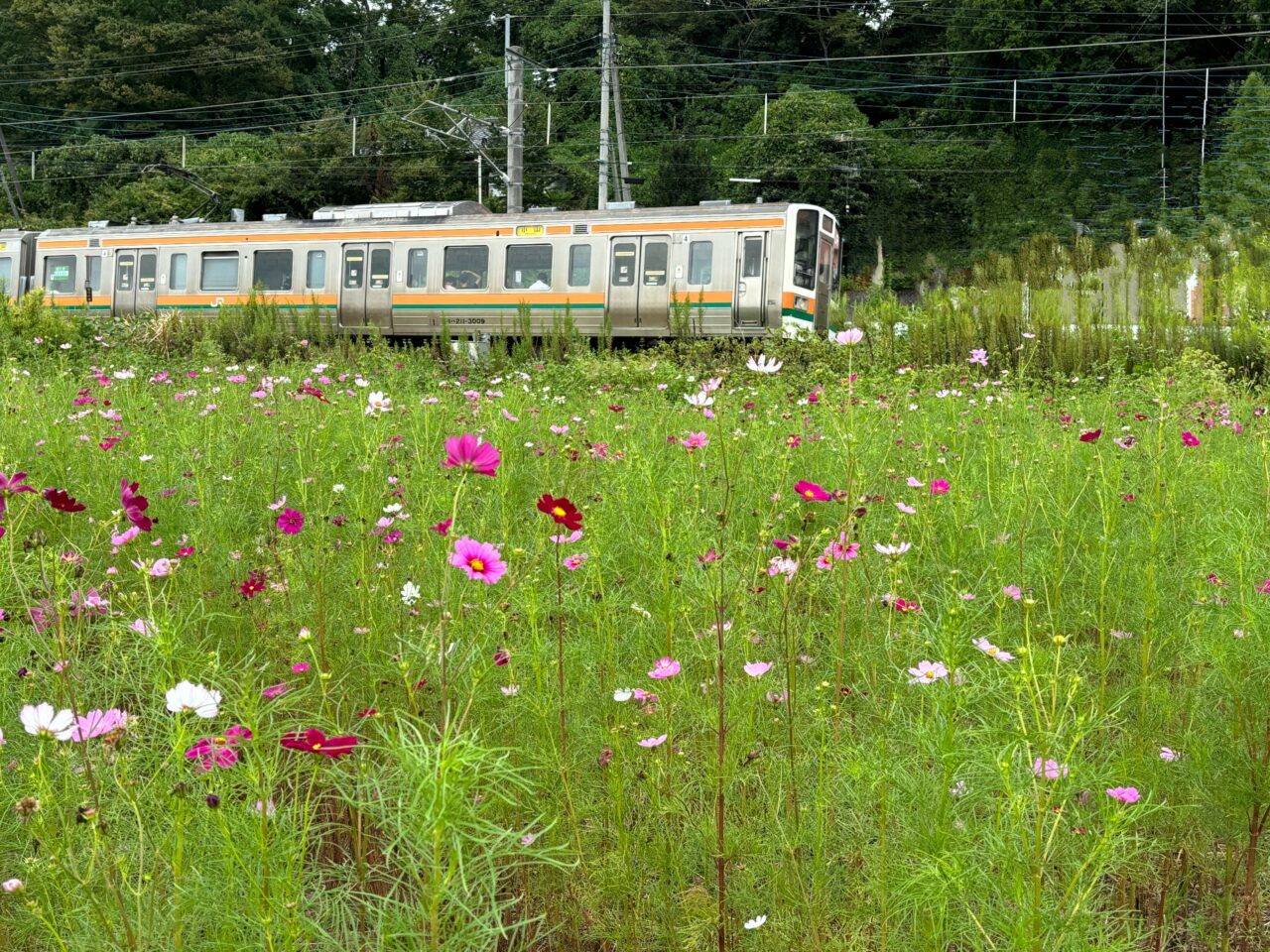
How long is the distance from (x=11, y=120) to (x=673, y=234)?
3464 centimetres

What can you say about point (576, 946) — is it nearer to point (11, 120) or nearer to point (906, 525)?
point (906, 525)

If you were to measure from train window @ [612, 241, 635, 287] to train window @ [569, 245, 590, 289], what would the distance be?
1.36ft

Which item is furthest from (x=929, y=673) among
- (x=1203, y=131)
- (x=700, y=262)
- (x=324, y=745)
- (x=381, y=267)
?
(x=1203, y=131)

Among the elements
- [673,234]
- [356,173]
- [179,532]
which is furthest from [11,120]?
[179,532]

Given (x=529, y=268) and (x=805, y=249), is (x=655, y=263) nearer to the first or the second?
(x=529, y=268)

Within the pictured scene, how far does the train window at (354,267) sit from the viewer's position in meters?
16.3

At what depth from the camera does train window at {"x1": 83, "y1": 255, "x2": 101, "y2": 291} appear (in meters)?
18.2

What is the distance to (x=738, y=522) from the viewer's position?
3299mm

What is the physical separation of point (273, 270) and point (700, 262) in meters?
6.80

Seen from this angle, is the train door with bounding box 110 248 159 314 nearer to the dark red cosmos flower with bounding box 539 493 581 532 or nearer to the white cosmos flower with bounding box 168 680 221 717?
the dark red cosmos flower with bounding box 539 493 581 532

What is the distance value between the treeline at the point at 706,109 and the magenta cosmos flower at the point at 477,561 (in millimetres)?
28810

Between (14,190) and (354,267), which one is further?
(14,190)

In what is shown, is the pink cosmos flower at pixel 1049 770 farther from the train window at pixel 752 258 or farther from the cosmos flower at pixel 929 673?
the train window at pixel 752 258

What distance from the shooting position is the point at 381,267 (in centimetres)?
1616
